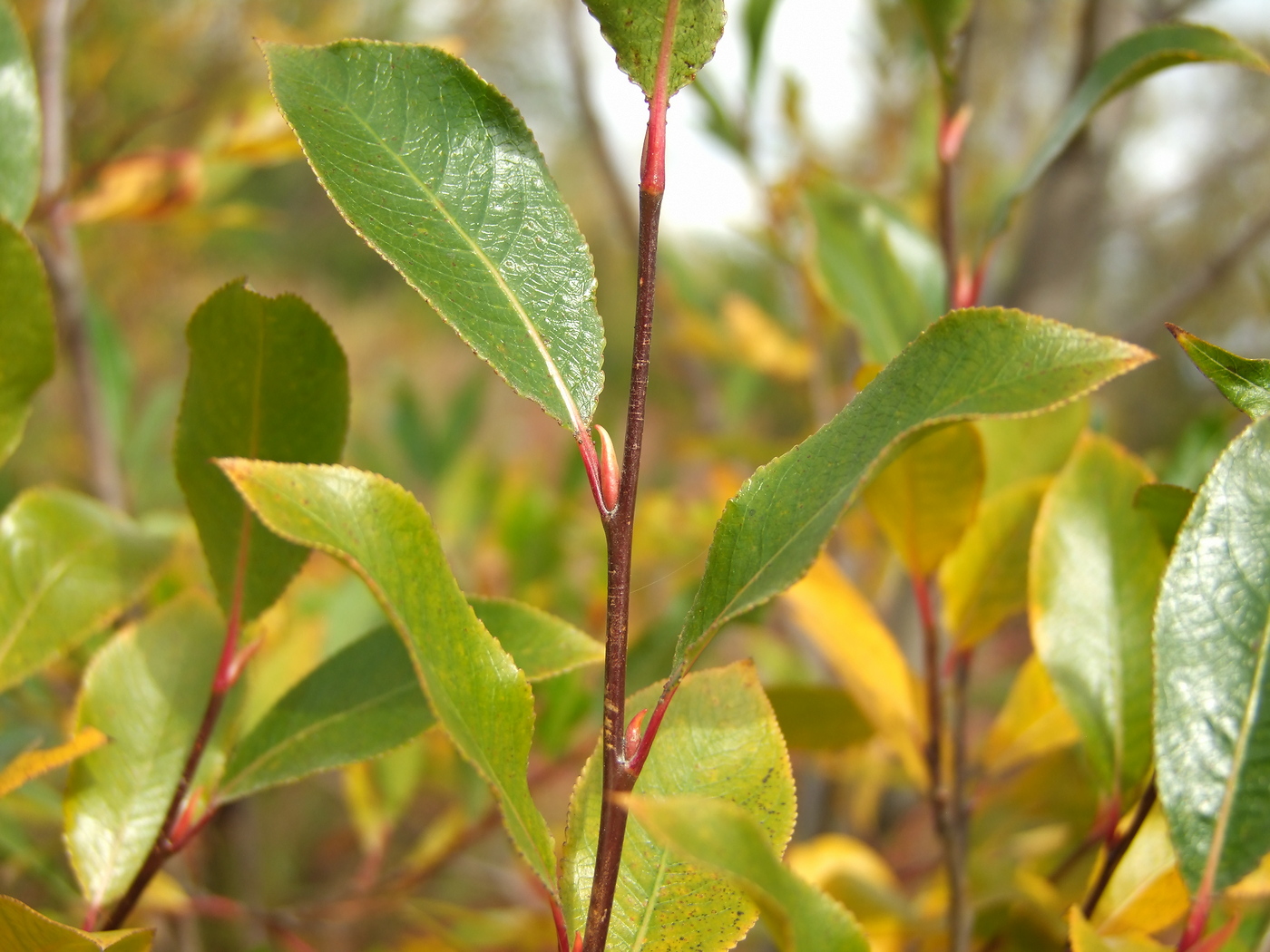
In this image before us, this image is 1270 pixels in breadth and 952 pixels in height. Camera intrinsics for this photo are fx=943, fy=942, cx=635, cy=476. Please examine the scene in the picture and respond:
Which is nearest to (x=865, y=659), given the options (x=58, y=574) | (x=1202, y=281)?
(x=58, y=574)

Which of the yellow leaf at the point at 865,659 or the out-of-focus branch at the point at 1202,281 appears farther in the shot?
the out-of-focus branch at the point at 1202,281

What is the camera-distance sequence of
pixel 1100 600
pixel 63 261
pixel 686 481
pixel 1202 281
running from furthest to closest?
pixel 686 481
pixel 1202 281
pixel 63 261
pixel 1100 600

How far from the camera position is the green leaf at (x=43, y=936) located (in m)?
0.26

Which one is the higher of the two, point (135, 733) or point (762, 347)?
point (762, 347)

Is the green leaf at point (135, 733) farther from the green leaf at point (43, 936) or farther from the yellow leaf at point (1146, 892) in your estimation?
the yellow leaf at point (1146, 892)

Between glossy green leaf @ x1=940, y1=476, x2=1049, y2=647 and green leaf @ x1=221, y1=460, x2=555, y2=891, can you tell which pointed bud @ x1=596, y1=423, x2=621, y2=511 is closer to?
green leaf @ x1=221, y1=460, x2=555, y2=891

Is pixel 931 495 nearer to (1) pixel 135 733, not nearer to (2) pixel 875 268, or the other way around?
(2) pixel 875 268

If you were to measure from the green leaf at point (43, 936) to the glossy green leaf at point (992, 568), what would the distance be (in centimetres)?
36

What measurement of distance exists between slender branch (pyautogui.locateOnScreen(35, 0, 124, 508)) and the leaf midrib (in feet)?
1.73

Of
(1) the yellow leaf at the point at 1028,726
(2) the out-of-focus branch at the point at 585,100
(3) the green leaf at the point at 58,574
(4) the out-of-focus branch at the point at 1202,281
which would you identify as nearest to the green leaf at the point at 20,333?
(3) the green leaf at the point at 58,574

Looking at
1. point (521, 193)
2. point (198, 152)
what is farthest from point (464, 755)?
point (198, 152)

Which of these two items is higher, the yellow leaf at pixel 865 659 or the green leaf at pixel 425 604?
the green leaf at pixel 425 604

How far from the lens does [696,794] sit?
0.28m

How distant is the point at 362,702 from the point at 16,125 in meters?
0.27
